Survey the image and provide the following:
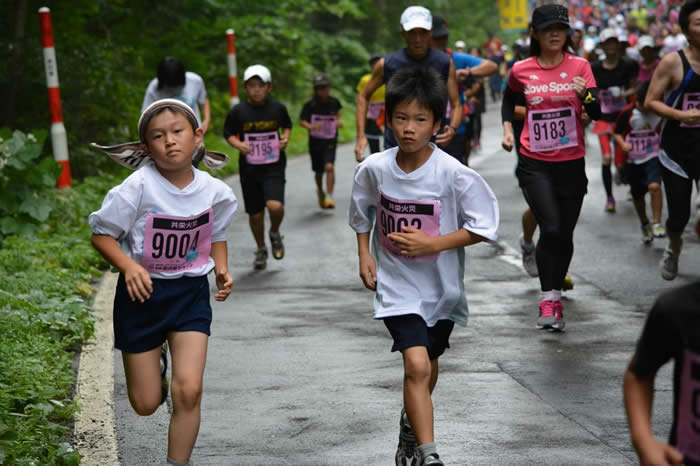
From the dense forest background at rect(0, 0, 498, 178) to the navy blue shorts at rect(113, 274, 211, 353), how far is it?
1059 centimetres

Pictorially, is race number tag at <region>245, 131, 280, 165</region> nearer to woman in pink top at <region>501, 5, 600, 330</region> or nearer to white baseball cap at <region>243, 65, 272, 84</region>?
white baseball cap at <region>243, 65, 272, 84</region>

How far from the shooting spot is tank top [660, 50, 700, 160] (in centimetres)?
834

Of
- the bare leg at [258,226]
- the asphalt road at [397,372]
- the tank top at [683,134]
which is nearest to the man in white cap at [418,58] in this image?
the asphalt road at [397,372]

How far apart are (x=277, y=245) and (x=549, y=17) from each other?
4.33 metres

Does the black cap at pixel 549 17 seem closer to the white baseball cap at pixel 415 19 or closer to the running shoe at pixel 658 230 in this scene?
the white baseball cap at pixel 415 19

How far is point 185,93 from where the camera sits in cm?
1253

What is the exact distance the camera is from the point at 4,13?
16312 millimetres

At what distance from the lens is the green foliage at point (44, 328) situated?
18.0 ft

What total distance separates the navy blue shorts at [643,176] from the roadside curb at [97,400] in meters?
5.64

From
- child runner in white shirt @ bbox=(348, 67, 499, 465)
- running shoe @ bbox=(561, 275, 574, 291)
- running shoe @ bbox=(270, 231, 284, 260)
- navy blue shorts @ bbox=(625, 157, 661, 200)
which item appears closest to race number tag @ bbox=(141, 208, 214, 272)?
child runner in white shirt @ bbox=(348, 67, 499, 465)

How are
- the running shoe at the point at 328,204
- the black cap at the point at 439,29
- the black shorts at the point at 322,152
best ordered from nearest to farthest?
the black cap at the point at 439,29, the running shoe at the point at 328,204, the black shorts at the point at 322,152

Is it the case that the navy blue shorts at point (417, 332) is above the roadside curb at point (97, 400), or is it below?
above

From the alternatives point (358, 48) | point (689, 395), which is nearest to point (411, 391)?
point (689, 395)

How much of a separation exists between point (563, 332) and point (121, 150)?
149 inches
